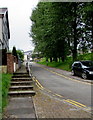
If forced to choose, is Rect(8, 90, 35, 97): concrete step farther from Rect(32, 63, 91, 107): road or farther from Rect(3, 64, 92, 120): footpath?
Rect(32, 63, 91, 107): road

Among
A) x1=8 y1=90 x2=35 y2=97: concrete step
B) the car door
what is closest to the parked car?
the car door

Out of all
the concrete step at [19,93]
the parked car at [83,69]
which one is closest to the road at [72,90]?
the concrete step at [19,93]

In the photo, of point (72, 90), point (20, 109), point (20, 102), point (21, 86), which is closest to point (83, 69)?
point (72, 90)

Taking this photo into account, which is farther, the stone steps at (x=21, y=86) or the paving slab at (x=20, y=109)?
the stone steps at (x=21, y=86)

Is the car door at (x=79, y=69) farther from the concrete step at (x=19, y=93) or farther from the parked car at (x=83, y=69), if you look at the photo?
the concrete step at (x=19, y=93)

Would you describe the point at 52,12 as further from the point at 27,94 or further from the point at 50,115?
the point at 50,115

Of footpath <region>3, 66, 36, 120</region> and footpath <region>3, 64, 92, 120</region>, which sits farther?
footpath <region>3, 66, 36, 120</region>

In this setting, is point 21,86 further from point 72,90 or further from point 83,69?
point 83,69

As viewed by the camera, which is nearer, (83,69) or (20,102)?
(20,102)

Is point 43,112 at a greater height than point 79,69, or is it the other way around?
point 79,69

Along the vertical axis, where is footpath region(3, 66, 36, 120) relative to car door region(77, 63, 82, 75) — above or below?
below

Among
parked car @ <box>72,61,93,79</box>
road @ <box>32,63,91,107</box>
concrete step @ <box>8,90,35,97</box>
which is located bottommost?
A: road @ <box>32,63,91,107</box>

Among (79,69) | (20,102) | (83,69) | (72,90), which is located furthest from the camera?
(79,69)

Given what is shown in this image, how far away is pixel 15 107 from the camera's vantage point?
23.9ft
